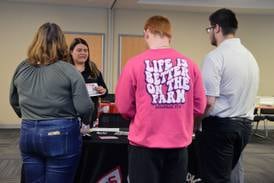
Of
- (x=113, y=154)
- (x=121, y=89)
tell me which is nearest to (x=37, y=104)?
(x=121, y=89)

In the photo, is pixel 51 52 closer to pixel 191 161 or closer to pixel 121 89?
pixel 121 89

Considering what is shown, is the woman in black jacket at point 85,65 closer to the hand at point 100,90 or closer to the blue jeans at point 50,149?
the hand at point 100,90

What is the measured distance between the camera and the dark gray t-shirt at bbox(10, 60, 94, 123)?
180 cm

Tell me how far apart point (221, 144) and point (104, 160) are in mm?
791

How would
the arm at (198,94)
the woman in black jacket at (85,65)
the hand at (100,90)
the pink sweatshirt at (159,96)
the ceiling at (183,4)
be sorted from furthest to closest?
the ceiling at (183,4), the woman in black jacket at (85,65), the hand at (100,90), the arm at (198,94), the pink sweatshirt at (159,96)

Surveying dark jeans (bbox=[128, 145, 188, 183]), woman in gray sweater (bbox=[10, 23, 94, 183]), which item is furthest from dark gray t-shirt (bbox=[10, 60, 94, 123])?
dark jeans (bbox=[128, 145, 188, 183])

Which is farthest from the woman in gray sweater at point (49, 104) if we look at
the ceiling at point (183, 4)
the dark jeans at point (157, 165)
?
the ceiling at point (183, 4)

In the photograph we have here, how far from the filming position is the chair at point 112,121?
2928 millimetres

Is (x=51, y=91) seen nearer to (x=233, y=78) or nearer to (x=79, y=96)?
(x=79, y=96)

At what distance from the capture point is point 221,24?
216 centimetres

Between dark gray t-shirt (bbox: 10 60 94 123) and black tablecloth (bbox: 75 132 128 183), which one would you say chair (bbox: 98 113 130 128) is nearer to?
black tablecloth (bbox: 75 132 128 183)

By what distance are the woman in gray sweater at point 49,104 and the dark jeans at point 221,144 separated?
29.6 inches

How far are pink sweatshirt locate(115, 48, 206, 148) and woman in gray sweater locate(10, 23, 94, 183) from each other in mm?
270

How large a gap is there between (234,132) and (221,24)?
63 cm
